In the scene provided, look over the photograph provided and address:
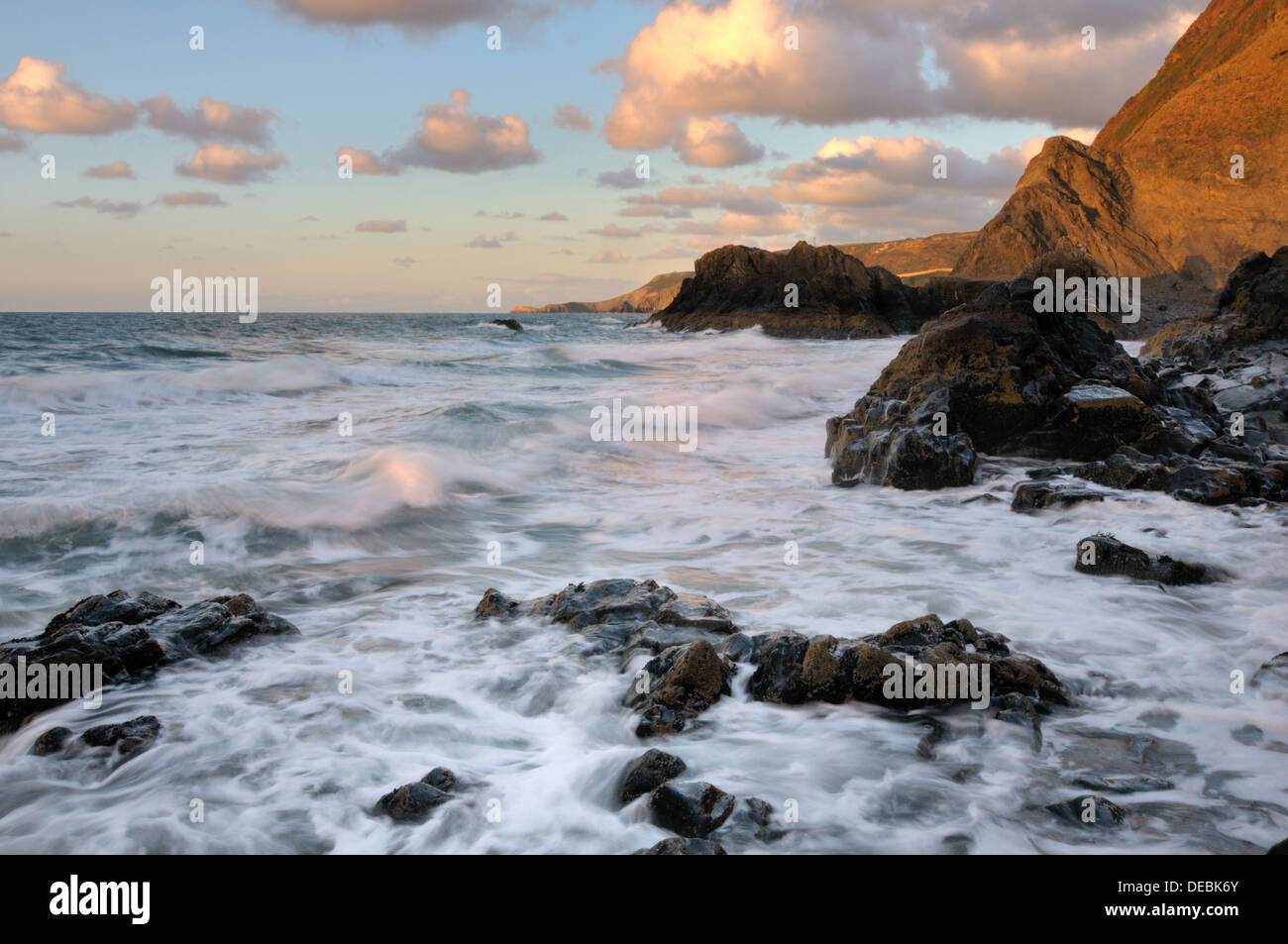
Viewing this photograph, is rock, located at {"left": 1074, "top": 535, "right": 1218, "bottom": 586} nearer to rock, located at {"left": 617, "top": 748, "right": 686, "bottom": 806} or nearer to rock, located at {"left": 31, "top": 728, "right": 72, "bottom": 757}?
rock, located at {"left": 617, "top": 748, "right": 686, "bottom": 806}

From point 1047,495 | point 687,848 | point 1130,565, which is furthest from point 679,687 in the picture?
point 1047,495

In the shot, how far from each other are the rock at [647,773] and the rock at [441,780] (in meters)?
0.73

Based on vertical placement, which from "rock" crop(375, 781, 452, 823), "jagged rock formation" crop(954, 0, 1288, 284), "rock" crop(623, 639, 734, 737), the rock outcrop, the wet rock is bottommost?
"rock" crop(375, 781, 452, 823)

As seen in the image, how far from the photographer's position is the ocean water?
3338 millimetres

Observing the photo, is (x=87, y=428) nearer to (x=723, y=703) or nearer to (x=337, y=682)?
(x=337, y=682)

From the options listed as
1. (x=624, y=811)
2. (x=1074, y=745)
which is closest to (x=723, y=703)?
(x=624, y=811)

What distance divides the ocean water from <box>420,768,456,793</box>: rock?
12 cm

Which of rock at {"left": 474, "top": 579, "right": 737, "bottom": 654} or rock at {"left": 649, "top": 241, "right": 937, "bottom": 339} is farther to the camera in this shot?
rock at {"left": 649, "top": 241, "right": 937, "bottom": 339}

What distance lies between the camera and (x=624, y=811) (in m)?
3.36

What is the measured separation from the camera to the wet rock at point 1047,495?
25.3 feet

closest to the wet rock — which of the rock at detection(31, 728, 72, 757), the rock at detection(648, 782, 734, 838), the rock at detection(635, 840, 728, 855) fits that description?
the rock at detection(648, 782, 734, 838)

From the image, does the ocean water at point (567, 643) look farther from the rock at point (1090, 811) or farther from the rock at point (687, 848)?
the rock at point (687, 848)

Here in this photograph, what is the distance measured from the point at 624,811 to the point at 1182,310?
57.2 meters

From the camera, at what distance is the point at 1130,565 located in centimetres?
597
